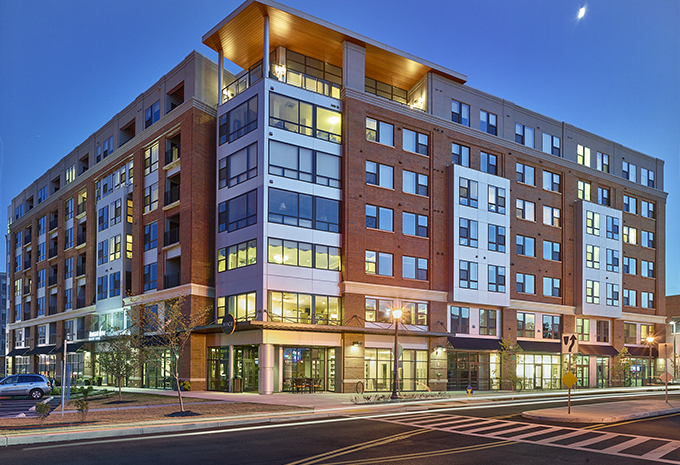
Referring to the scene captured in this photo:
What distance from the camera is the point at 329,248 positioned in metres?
41.2

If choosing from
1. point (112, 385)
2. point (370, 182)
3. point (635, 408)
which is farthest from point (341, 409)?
point (112, 385)

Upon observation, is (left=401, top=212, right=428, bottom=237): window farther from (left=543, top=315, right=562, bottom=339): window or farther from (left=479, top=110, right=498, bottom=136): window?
(left=543, top=315, right=562, bottom=339): window

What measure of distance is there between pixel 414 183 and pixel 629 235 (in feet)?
93.4

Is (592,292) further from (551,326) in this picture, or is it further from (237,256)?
(237,256)

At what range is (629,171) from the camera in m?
62.3

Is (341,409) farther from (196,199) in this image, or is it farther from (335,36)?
(335,36)

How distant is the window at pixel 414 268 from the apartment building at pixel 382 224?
20 cm

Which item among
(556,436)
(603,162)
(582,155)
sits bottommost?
(556,436)

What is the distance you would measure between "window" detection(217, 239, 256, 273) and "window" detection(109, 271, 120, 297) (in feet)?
45.2

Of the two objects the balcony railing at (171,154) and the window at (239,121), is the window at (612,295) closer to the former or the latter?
the window at (239,121)

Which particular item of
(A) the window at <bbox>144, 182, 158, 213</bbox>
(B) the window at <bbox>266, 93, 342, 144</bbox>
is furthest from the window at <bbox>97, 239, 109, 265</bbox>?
(B) the window at <bbox>266, 93, 342, 144</bbox>

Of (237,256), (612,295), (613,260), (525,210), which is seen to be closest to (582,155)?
(525,210)

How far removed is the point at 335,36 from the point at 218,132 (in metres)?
10.6

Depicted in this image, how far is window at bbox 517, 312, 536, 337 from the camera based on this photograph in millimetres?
51062
